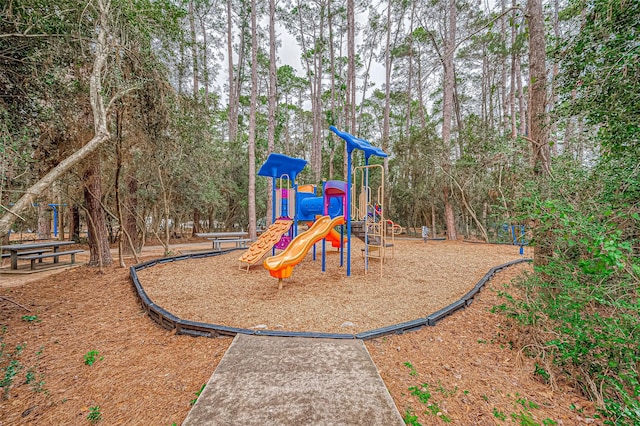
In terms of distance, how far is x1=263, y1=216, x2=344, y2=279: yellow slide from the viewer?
4.72m

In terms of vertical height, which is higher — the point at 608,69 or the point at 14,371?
the point at 608,69

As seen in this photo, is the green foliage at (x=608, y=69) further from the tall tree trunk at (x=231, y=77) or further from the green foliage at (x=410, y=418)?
the tall tree trunk at (x=231, y=77)

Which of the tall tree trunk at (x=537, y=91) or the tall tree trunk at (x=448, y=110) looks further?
the tall tree trunk at (x=448, y=110)

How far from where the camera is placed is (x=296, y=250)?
5.25 metres

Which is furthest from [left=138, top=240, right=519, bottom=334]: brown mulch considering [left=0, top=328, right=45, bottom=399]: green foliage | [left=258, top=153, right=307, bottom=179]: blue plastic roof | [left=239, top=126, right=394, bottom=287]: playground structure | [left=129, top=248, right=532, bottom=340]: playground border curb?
[left=258, top=153, right=307, bottom=179]: blue plastic roof

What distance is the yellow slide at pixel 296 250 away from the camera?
472 centimetres

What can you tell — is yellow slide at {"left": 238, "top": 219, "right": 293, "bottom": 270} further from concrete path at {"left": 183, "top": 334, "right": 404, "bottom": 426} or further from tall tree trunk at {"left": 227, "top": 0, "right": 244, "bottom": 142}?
tall tree trunk at {"left": 227, "top": 0, "right": 244, "bottom": 142}

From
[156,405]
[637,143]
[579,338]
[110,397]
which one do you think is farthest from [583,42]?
[110,397]

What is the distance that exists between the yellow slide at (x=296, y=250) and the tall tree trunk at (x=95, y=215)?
4378 millimetres

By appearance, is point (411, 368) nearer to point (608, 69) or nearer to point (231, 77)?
point (608, 69)

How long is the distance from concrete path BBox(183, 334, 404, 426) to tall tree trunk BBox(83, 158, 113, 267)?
5766 millimetres

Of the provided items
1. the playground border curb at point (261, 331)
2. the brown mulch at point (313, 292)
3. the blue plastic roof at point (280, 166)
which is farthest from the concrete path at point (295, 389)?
the blue plastic roof at point (280, 166)

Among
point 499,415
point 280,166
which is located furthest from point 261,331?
point 280,166

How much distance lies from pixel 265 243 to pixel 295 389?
191 inches
